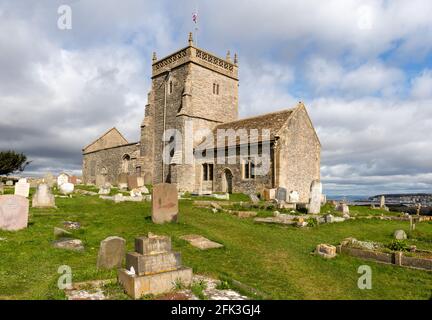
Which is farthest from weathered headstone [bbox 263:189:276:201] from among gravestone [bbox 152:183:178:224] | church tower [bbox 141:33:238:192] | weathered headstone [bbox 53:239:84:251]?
weathered headstone [bbox 53:239:84:251]

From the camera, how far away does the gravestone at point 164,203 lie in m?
12.1

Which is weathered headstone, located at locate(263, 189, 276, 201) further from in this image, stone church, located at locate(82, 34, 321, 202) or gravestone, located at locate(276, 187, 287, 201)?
stone church, located at locate(82, 34, 321, 202)

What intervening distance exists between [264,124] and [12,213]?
64.9 ft

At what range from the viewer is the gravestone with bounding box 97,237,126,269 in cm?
731

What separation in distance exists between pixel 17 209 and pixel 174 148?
69.7 ft

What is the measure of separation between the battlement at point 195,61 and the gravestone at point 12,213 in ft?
75.4

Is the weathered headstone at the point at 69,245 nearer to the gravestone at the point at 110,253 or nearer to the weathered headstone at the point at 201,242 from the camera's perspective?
the gravestone at the point at 110,253

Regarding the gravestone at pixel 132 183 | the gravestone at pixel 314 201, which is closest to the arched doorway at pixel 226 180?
the gravestone at pixel 132 183

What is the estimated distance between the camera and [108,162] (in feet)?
137

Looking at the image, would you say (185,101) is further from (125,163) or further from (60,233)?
(60,233)
